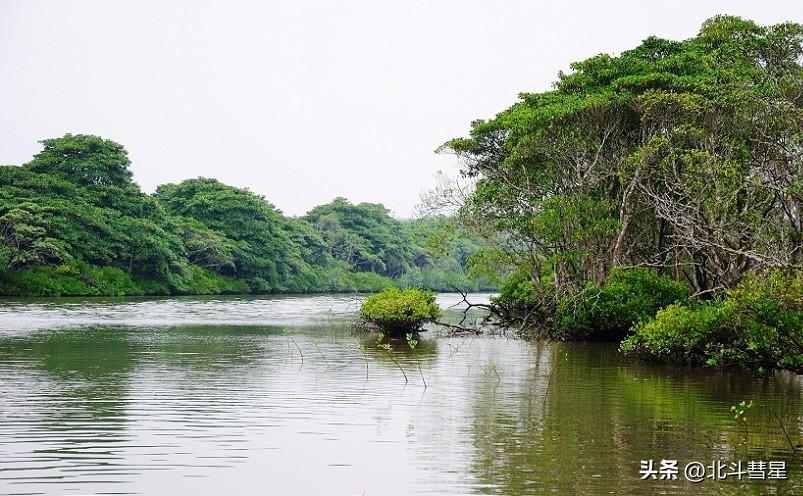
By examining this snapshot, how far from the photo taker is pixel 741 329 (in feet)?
59.9

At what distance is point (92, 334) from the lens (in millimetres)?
28250

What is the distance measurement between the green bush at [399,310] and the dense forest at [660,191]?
3786mm

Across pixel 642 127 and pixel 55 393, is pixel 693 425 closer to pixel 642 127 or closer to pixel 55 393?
pixel 55 393

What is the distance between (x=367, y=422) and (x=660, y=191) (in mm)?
18397

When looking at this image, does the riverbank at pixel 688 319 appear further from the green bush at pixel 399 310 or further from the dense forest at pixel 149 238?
the dense forest at pixel 149 238

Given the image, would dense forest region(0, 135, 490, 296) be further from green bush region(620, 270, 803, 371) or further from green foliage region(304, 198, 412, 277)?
green bush region(620, 270, 803, 371)

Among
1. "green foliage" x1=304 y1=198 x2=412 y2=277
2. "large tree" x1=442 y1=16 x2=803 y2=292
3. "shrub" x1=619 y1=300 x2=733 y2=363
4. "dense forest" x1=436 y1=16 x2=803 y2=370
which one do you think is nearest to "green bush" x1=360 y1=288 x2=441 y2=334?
"dense forest" x1=436 y1=16 x2=803 y2=370

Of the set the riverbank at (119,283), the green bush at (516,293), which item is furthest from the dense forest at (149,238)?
the green bush at (516,293)

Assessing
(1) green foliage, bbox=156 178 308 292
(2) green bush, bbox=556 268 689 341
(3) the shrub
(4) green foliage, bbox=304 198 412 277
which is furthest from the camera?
(4) green foliage, bbox=304 198 412 277

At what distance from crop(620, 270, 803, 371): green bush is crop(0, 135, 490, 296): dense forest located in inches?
525

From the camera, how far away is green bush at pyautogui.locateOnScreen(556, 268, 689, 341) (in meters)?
26.4

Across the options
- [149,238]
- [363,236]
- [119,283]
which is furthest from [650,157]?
[363,236]

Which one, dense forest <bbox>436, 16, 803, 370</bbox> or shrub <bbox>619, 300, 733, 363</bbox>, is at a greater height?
dense forest <bbox>436, 16, 803, 370</bbox>

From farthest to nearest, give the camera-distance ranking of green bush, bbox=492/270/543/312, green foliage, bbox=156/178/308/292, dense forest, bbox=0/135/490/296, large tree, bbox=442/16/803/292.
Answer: green foliage, bbox=156/178/308/292 → dense forest, bbox=0/135/490/296 → green bush, bbox=492/270/543/312 → large tree, bbox=442/16/803/292
